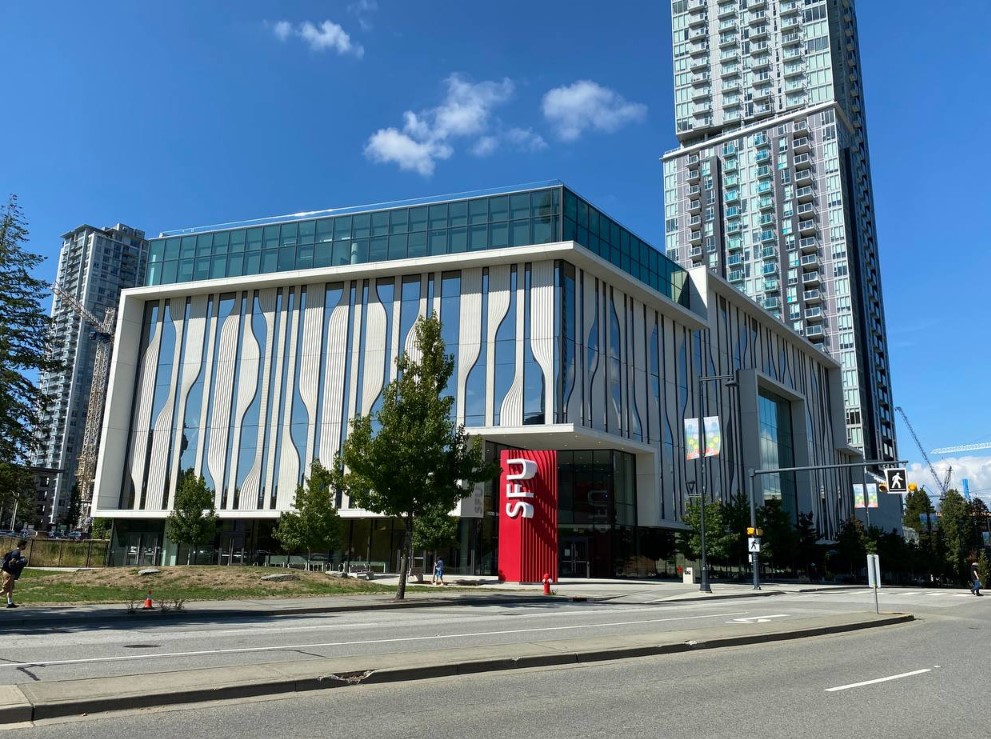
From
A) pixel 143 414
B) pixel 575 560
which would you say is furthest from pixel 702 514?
pixel 143 414

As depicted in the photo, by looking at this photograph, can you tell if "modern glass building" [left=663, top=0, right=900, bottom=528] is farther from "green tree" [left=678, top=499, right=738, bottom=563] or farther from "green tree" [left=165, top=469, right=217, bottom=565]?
"green tree" [left=165, top=469, right=217, bottom=565]

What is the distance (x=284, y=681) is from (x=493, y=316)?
40.6 m

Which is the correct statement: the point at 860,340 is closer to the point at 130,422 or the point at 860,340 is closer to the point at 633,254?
the point at 633,254

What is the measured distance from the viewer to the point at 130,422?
185 ft

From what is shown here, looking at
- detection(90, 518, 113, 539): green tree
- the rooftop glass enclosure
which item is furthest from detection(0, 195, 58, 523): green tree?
detection(90, 518, 113, 539): green tree

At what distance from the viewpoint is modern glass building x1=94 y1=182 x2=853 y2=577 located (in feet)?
156

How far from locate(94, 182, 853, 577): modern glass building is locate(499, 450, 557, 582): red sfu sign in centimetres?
696

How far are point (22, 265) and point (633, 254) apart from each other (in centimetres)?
4026

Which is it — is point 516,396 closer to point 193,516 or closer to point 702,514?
point 702,514

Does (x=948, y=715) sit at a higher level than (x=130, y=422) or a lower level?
lower

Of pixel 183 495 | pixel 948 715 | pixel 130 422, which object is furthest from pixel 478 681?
pixel 130 422

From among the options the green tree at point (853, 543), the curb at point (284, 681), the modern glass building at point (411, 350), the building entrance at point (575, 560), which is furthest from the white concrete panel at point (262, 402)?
the green tree at point (853, 543)

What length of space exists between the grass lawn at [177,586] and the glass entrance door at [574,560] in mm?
19900

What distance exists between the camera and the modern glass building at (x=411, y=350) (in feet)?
156
